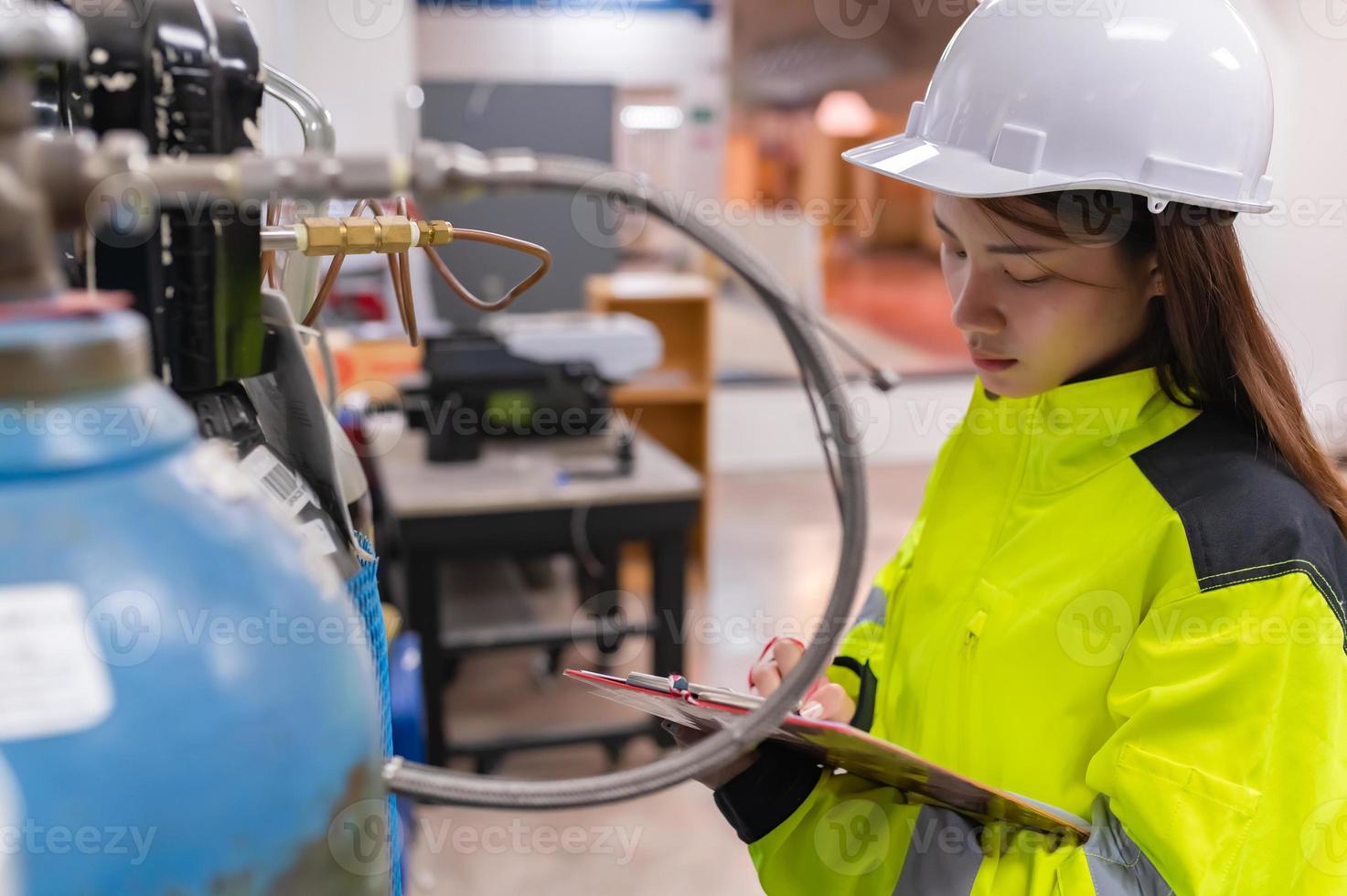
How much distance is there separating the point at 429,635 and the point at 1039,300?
217cm

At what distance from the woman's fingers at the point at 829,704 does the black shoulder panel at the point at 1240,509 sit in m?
0.37

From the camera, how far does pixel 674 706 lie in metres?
0.79

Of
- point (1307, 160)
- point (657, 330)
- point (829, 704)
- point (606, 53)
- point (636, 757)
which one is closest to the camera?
point (829, 704)

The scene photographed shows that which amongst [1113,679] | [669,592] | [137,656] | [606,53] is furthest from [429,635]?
[606,53]

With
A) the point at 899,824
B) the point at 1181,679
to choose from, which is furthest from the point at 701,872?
the point at 1181,679

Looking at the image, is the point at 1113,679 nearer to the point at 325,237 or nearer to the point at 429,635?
the point at 325,237

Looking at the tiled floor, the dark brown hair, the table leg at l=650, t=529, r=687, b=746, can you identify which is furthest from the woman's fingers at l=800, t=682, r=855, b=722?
the table leg at l=650, t=529, r=687, b=746

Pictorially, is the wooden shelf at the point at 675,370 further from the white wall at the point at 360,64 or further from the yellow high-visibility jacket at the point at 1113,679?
the yellow high-visibility jacket at the point at 1113,679

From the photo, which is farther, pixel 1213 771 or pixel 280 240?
pixel 1213 771

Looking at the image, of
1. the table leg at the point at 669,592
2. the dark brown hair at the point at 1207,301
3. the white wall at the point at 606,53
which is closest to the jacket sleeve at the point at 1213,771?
the dark brown hair at the point at 1207,301

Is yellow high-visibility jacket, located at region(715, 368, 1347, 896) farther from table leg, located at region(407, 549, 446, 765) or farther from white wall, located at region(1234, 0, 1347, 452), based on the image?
white wall, located at region(1234, 0, 1347, 452)

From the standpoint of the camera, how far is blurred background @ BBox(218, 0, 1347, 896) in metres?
2.72

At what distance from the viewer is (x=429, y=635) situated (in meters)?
2.79

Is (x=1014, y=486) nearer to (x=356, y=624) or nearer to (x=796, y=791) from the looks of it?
(x=796, y=791)
